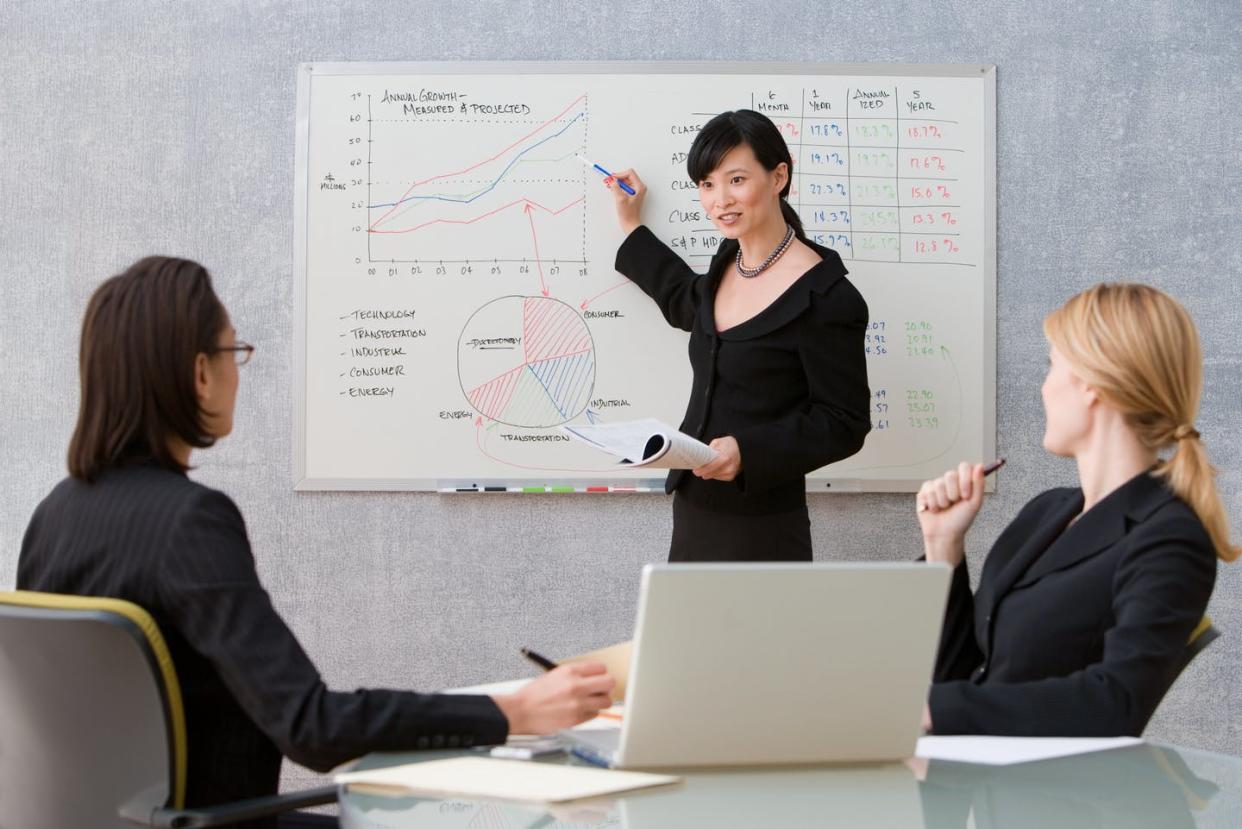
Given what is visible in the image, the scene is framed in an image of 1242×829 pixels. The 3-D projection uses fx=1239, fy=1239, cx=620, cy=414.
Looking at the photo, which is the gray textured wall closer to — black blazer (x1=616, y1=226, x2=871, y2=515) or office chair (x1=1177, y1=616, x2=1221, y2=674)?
black blazer (x1=616, y1=226, x2=871, y2=515)

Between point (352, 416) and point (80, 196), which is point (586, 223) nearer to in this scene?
point (352, 416)

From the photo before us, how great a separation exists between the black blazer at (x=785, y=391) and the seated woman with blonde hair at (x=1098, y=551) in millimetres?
752

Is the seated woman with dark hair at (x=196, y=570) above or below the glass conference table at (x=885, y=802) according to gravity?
above

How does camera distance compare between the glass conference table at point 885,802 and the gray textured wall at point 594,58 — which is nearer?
the glass conference table at point 885,802

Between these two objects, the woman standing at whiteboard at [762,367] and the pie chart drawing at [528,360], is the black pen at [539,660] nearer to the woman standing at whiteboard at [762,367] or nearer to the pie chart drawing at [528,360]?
the woman standing at whiteboard at [762,367]

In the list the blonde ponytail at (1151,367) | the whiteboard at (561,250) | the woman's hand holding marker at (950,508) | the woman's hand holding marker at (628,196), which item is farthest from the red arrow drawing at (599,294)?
the blonde ponytail at (1151,367)

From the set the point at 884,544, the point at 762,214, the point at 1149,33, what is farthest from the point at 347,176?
the point at 1149,33

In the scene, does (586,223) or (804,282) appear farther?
(586,223)

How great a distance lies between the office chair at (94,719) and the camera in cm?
119

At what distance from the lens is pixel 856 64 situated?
3150mm

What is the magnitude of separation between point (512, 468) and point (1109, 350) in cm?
180

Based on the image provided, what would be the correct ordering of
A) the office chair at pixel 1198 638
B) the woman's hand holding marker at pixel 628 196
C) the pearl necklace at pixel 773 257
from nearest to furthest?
the office chair at pixel 1198 638
the pearl necklace at pixel 773 257
the woman's hand holding marker at pixel 628 196

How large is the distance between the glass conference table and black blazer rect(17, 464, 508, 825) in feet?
0.18

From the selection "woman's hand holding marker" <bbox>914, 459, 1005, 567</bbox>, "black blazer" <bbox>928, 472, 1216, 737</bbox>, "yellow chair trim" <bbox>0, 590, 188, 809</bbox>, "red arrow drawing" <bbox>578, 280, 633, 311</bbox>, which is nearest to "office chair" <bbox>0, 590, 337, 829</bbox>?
"yellow chair trim" <bbox>0, 590, 188, 809</bbox>
